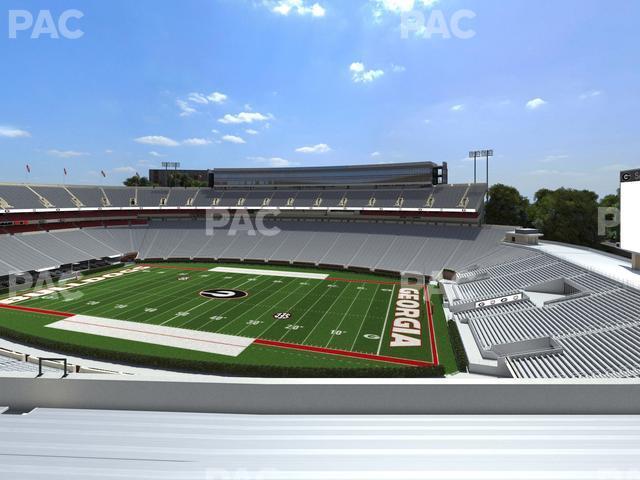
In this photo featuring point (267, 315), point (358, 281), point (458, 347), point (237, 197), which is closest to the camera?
point (458, 347)

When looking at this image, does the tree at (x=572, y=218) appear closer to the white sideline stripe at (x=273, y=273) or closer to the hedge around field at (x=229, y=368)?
the white sideline stripe at (x=273, y=273)

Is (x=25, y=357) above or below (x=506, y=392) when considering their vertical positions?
below

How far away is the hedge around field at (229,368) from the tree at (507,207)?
132ft

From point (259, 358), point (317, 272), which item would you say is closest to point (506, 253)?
point (317, 272)

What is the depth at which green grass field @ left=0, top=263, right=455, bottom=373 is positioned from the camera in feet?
58.8

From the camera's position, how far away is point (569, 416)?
543cm

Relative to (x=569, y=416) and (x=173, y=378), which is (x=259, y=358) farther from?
(x=569, y=416)

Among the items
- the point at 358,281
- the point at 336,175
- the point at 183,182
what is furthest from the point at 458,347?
the point at 183,182

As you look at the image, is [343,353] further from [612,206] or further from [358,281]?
[612,206]

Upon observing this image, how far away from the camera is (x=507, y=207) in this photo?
49.4 meters

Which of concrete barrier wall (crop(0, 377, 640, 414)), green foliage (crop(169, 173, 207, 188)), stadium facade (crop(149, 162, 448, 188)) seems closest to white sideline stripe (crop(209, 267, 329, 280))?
stadium facade (crop(149, 162, 448, 188))

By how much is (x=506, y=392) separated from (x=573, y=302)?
57.4 feet

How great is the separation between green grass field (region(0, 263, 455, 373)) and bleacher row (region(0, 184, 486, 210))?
49.6ft

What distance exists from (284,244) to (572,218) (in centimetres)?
3409
